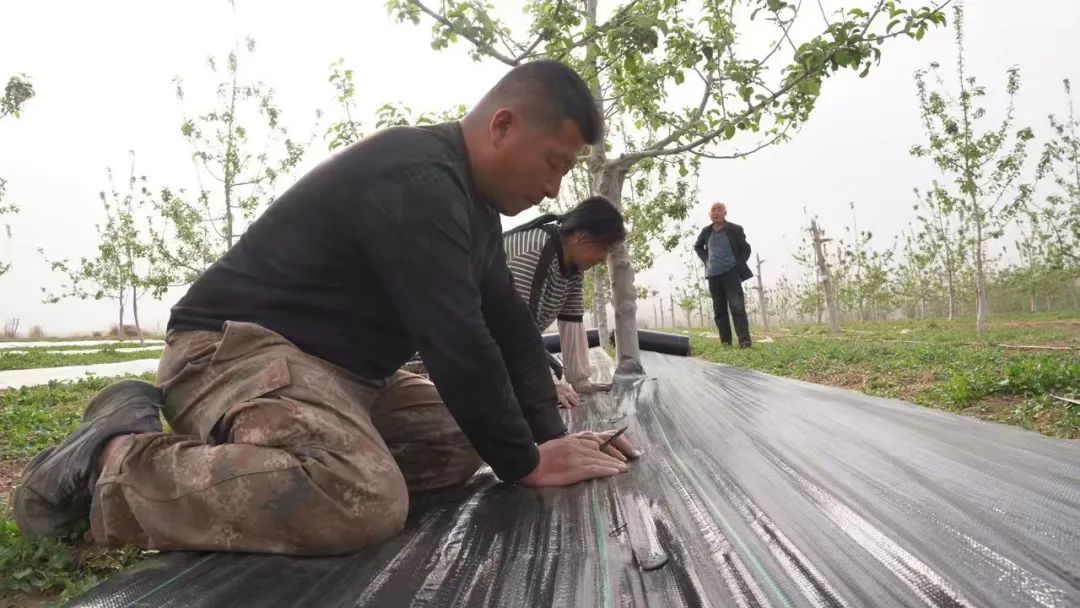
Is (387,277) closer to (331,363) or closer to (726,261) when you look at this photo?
(331,363)

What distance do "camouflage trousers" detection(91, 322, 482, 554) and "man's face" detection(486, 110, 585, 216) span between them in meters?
0.67

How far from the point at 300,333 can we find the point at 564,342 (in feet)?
8.43

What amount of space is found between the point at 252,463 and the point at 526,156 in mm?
980

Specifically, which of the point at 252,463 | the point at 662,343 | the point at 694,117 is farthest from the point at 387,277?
the point at 662,343

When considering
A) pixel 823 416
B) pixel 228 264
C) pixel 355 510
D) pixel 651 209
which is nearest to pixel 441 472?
pixel 355 510

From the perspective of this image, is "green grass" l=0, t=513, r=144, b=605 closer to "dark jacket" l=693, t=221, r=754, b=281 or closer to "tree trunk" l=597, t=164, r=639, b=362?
"tree trunk" l=597, t=164, r=639, b=362

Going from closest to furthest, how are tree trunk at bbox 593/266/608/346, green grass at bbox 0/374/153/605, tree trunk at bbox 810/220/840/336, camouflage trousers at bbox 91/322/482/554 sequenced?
camouflage trousers at bbox 91/322/482/554, green grass at bbox 0/374/153/605, tree trunk at bbox 593/266/608/346, tree trunk at bbox 810/220/840/336

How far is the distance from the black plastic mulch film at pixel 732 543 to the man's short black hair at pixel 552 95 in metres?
0.97

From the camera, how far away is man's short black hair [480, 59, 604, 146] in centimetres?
158

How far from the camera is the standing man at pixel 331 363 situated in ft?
4.30

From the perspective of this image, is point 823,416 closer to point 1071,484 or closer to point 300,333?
point 1071,484

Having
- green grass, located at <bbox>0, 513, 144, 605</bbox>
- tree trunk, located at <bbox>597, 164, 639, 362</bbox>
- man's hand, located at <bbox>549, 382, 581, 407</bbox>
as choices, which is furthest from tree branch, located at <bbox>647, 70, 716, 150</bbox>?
green grass, located at <bbox>0, 513, 144, 605</bbox>

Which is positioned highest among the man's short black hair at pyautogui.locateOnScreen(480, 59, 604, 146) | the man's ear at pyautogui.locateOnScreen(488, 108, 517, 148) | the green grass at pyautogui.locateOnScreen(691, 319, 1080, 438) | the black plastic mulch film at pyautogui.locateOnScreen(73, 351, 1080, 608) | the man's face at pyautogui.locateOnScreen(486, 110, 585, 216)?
the man's short black hair at pyautogui.locateOnScreen(480, 59, 604, 146)

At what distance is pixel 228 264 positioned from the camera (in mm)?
1626
